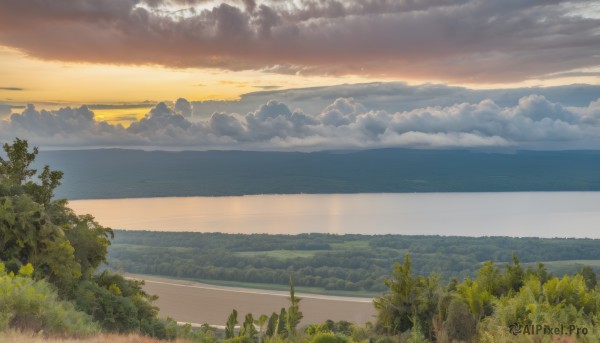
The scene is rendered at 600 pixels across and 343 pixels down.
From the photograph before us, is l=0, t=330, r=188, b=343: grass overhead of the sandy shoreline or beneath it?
overhead

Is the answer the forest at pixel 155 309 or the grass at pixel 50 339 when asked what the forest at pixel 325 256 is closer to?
the forest at pixel 155 309

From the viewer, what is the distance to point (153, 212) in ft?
648

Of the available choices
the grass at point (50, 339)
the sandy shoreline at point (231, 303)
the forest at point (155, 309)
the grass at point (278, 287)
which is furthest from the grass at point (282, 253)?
the grass at point (50, 339)

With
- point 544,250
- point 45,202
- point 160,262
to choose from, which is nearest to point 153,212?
point 160,262

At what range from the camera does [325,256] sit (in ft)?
398

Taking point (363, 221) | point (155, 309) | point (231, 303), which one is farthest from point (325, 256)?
point (155, 309)

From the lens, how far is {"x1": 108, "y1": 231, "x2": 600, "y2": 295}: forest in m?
109

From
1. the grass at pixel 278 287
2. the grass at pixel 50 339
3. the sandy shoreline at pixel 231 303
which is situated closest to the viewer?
the grass at pixel 50 339

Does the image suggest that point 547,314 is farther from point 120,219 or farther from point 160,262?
point 120,219

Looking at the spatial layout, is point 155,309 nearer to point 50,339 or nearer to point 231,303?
point 50,339

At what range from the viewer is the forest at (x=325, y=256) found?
358 feet

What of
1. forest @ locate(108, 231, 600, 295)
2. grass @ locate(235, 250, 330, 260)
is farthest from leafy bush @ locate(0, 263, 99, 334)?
grass @ locate(235, 250, 330, 260)

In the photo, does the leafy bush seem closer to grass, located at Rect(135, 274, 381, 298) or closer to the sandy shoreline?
the sandy shoreline

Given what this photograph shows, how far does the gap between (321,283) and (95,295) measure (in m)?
85.8
